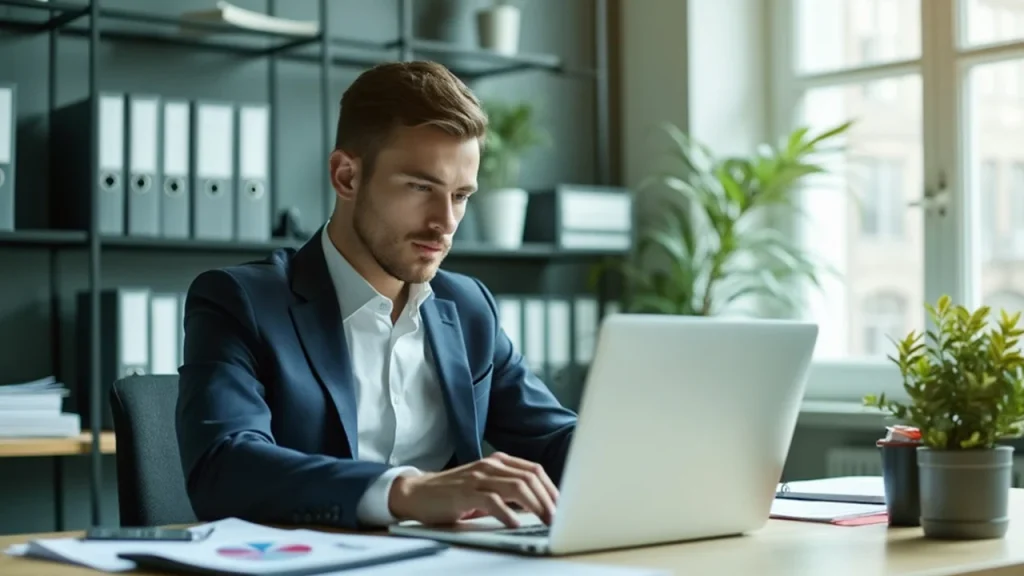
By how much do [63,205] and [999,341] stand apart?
241 centimetres

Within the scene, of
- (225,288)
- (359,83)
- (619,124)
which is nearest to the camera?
(225,288)

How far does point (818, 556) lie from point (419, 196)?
83 centimetres

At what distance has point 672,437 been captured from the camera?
1397 mm

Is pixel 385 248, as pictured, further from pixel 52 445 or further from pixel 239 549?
pixel 52 445

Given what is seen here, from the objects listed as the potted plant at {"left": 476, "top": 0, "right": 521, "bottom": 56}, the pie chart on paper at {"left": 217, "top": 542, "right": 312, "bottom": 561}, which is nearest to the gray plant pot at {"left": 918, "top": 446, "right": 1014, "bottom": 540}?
the pie chart on paper at {"left": 217, "top": 542, "right": 312, "bottom": 561}

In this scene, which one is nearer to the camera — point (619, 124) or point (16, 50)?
point (16, 50)

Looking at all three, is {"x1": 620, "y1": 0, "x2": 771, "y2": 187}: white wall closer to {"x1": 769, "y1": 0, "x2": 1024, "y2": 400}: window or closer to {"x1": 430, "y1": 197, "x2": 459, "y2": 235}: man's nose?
{"x1": 769, "y1": 0, "x2": 1024, "y2": 400}: window

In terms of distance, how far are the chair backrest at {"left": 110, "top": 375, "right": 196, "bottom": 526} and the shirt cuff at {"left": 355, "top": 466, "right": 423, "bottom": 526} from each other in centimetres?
44

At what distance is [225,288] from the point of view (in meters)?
1.87

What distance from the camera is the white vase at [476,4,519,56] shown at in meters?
3.96

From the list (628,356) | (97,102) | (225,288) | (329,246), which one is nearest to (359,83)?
(329,246)

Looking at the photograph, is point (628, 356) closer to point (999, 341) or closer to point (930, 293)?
point (999, 341)

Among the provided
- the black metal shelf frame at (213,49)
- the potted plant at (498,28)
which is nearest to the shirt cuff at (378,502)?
the black metal shelf frame at (213,49)

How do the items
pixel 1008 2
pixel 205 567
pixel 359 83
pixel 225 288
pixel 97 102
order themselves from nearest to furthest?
pixel 205 567, pixel 225 288, pixel 359 83, pixel 97 102, pixel 1008 2
